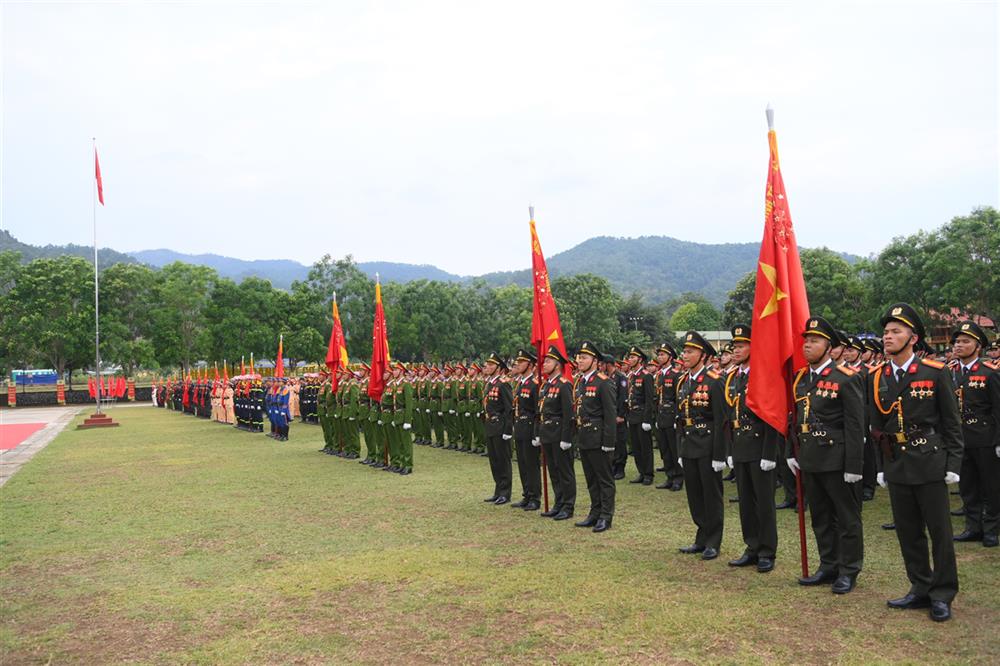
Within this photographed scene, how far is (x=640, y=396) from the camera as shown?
1288 centimetres

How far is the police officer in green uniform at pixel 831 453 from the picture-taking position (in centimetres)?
594

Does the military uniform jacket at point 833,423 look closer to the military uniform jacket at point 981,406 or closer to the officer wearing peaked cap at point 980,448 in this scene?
the military uniform jacket at point 981,406

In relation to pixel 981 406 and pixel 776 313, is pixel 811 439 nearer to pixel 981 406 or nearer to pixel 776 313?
pixel 776 313

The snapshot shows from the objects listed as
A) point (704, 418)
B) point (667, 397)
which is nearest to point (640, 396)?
point (667, 397)

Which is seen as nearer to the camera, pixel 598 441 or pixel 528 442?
pixel 598 441

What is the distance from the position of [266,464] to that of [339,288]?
48.2 meters

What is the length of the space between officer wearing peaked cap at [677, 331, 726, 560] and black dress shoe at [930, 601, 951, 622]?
6.80ft

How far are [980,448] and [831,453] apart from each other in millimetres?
2715

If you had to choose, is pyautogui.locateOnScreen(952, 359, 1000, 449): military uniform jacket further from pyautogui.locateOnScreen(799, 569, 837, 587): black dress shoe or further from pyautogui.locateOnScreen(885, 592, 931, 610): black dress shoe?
pyautogui.locateOnScreen(885, 592, 931, 610): black dress shoe

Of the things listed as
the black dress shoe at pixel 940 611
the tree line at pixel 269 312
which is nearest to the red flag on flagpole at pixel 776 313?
the black dress shoe at pixel 940 611

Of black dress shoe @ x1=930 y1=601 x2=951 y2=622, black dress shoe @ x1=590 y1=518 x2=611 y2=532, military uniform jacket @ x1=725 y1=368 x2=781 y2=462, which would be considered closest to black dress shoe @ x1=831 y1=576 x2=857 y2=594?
black dress shoe @ x1=930 y1=601 x2=951 y2=622

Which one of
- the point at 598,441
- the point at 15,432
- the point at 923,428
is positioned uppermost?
the point at 923,428

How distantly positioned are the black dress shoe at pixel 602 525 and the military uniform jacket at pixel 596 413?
2.53 feet

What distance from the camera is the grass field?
5074 millimetres
